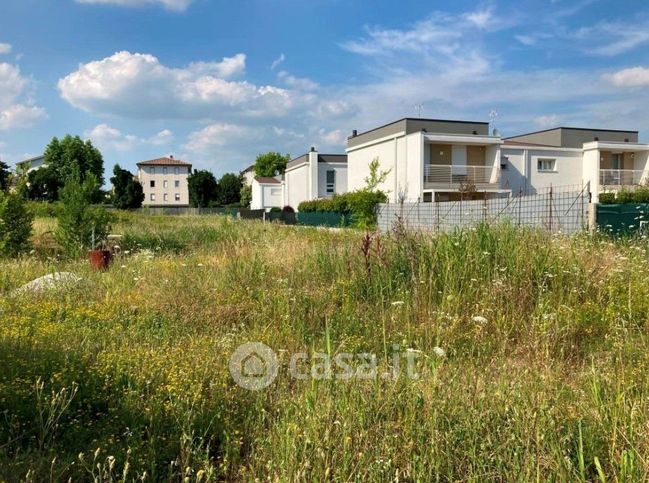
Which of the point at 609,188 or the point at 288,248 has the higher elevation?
the point at 609,188

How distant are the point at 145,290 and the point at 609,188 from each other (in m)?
37.8

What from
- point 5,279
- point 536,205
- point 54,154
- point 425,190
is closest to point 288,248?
point 5,279

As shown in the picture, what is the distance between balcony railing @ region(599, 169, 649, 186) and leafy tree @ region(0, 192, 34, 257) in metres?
38.8

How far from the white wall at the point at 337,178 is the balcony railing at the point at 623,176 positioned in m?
22.0

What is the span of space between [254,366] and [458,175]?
102ft

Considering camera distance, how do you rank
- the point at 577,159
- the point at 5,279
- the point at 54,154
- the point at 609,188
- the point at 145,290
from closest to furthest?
1. the point at 145,290
2. the point at 5,279
3. the point at 609,188
4. the point at 577,159
5. the point at 54,154

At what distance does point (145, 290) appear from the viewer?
225 inches

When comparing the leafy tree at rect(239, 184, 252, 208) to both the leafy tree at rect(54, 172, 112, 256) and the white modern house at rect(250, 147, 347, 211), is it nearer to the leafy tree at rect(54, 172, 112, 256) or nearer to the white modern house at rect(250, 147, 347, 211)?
the white modern house at rect(250, 147, 347, 211)

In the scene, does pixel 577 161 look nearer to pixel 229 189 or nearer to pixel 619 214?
pixel 619 214

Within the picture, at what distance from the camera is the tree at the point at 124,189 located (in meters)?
56.8

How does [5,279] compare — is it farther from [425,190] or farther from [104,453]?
[425,190]

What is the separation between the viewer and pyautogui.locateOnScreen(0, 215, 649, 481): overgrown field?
6.66 ft

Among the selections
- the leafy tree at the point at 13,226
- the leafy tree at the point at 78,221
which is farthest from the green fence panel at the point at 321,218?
the leafy tree at the point at 13,226

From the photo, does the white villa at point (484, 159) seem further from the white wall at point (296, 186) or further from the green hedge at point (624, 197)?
the white wall at point (296, 186)
